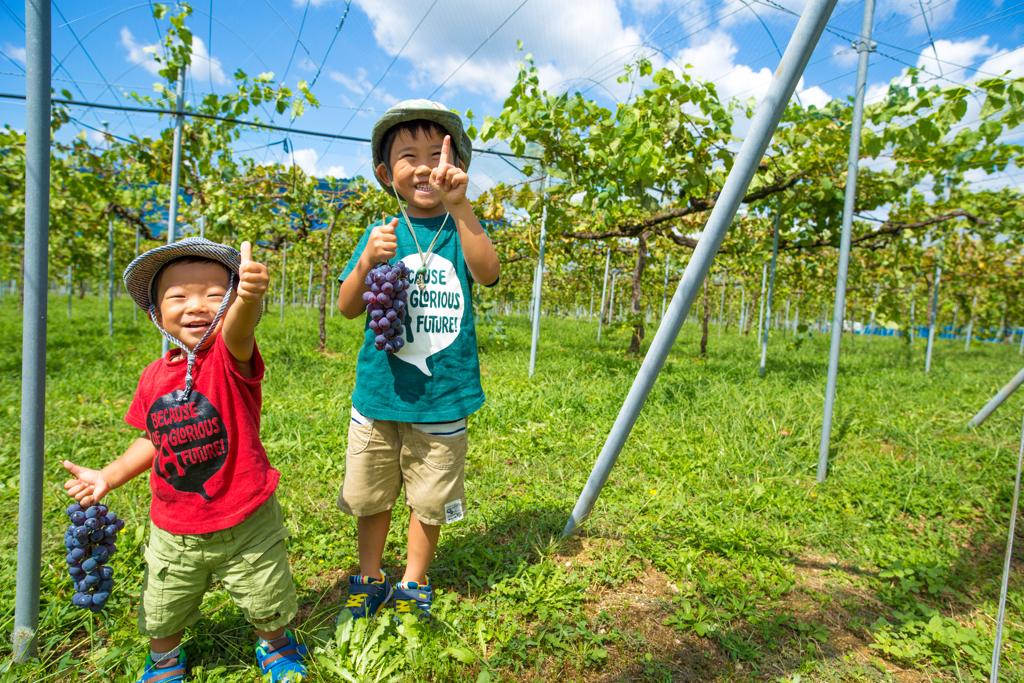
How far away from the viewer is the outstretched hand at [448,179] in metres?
1.18

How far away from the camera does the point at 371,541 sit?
61.1 inches

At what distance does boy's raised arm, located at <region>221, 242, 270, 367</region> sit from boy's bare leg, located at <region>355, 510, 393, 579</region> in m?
0.64

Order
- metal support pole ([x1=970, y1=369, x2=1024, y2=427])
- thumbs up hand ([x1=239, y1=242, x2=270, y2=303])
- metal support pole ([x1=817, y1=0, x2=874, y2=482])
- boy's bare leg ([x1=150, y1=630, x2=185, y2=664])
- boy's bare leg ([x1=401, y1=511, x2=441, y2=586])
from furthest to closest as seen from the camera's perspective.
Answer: metal support pole ([x1=970, y1=369, x2=1024, y2=427]) < metal support pole ([x1=817, y1=0, x2=874, y2=482]) < boy's bare leg ([x1=401, y1=511, x2=441, y2=586]) < boy's bare leg ([x1=150, y1=630, x2=185, y2=664]) < thumbs up hand ([x1=239, y1=242, x2=270, y2=303])

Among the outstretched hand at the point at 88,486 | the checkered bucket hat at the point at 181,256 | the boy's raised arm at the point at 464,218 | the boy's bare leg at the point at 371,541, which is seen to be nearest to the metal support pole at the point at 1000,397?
the boy's raised arm at the point at 464,218

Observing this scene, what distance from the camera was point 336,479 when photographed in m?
2.54

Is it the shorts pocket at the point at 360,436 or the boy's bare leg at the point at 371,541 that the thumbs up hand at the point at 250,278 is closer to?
the shorts pocket at the point at 360,436

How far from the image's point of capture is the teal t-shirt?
4.63 feet

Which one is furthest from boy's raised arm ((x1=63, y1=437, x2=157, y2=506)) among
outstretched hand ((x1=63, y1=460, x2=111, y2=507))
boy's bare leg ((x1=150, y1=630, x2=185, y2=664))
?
boy's bare leg ((x1=150, y1=630, x2=185, y2=664))

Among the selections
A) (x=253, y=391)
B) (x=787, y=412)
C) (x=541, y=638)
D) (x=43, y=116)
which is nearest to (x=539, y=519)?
(x=541, y=638)

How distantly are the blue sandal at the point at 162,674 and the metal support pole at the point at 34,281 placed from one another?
30 centimetres

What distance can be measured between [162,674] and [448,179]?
56.9 inches

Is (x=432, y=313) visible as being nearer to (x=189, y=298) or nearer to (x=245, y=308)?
(x=245, y=308)

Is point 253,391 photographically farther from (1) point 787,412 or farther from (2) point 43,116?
(1) point 787,412

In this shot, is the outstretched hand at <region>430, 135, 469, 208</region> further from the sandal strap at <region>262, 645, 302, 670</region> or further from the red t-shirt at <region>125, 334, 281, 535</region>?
the sandal strap at <region>262, 645, 302, 670</region>
